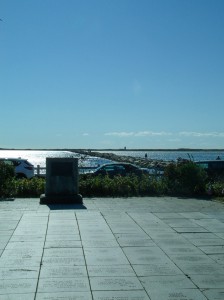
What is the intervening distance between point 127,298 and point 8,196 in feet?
38.2

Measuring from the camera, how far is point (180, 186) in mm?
17703

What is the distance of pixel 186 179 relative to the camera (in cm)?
1747

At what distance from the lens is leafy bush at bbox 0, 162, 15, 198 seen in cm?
1628

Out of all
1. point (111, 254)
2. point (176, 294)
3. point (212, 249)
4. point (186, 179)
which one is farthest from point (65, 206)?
point (176, 294)

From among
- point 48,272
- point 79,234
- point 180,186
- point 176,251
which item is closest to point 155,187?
point 180,186

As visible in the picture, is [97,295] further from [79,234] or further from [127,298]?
[79,234]

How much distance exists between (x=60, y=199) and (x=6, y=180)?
118 inches

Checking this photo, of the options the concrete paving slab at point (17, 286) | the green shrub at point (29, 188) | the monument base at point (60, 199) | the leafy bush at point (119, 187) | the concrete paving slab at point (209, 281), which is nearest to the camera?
the concrete paving slab at point (17, 286)

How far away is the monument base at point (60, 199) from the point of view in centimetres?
1435

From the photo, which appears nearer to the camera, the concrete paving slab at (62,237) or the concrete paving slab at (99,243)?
the concrete paving slab at (99,243)

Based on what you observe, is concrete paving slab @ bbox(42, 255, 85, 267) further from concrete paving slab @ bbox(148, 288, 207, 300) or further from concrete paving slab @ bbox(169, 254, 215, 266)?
concrete paving slab @ bbox(148, 288, 207, 300)

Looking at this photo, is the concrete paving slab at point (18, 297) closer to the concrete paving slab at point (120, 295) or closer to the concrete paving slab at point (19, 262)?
the concrete paving slab at point (120, 295)

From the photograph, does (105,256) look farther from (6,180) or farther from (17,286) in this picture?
(6,180)

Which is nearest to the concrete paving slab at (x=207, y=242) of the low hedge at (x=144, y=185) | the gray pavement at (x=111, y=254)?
the gray pavement at (x=111, y=254)
